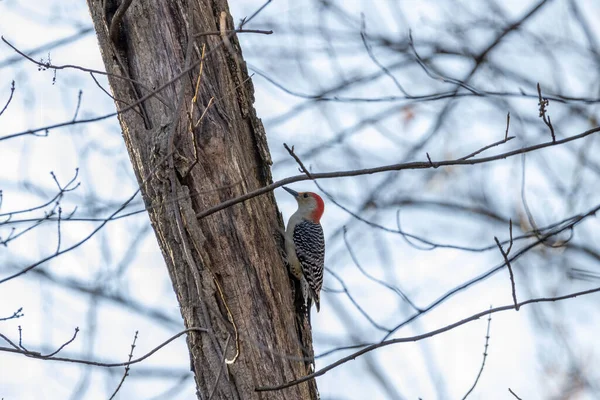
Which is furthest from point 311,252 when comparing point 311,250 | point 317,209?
point 317,209

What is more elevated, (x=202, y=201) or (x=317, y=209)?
(x=317, y=209)

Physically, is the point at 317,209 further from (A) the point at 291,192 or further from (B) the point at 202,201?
(B) the point at 202,201

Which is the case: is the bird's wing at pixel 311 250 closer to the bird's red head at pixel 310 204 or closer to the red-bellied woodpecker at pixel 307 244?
the red-bellied woodpecker at pixel 307 244

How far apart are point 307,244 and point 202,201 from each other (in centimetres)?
220

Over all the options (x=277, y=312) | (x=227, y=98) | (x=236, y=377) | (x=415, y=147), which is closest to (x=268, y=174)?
(x=227, y=98)

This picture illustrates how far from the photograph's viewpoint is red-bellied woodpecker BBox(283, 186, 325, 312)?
15.3ft

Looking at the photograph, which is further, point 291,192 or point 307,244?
point 291,192

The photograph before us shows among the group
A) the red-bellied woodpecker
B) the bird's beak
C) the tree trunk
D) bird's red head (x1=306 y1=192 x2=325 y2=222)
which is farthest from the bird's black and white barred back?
the tree trunk

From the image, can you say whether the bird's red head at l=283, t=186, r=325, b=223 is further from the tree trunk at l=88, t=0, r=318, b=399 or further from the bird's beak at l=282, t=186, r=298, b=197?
the tree trunk at l=88, t=0, r=318, b=399

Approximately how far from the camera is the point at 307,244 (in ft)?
18.9

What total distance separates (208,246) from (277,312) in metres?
0.46

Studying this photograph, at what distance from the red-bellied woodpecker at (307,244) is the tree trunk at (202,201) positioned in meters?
0.63

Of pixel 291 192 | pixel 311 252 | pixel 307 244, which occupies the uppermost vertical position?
pixel 291 192

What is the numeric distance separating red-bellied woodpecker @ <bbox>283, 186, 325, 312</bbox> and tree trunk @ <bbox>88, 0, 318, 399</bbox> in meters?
0.63
